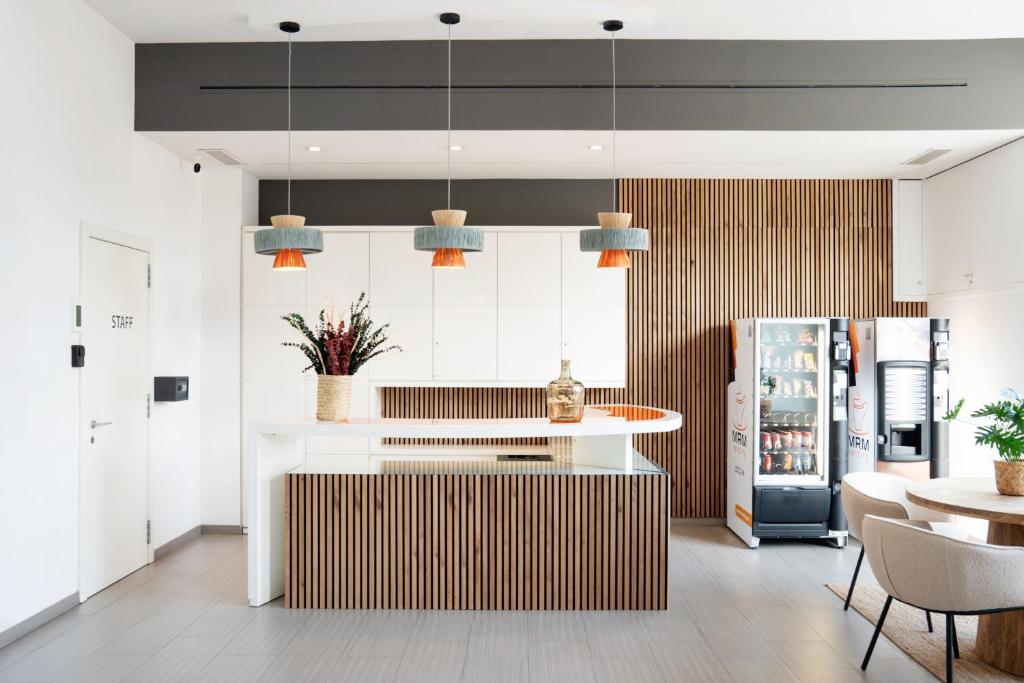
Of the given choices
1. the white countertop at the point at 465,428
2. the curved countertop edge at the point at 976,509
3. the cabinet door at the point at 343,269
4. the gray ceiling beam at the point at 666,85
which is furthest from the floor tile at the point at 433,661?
the gray ceiling beam at the point at 666,85

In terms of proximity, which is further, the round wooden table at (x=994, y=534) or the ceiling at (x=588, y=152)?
the ceiling at (x=588, y=152)

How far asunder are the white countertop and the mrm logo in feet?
7.60

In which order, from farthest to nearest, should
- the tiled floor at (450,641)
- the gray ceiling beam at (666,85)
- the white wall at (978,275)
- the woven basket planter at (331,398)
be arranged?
1. the white wall at (978,275)
2. the gray ceiling beam at (666,85)
3. the woven basket planter at (331,398)
4. the tiled floor at (450,641)

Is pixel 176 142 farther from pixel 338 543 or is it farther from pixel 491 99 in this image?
pixel 338 543

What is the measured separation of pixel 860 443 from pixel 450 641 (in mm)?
3757

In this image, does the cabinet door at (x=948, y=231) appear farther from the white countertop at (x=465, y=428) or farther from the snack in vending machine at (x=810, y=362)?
the white countertop at (x=465, y=428)

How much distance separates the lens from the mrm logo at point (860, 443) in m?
6.00

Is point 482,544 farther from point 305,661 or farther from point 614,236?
point 614,236

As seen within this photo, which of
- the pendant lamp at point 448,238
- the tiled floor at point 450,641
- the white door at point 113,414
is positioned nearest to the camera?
the tiled floor at point 450,641

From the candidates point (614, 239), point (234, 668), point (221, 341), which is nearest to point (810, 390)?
point (614, 239)

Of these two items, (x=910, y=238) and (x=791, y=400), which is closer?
(x=791, y=400)

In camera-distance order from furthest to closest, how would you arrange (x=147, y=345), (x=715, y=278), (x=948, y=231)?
(x=715, y=278) < (x=948, y=231) < (x=147, y=345)

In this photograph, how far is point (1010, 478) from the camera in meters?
3.80

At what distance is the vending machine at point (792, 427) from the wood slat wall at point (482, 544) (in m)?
1.86
